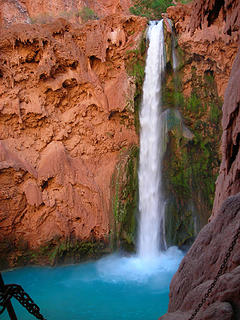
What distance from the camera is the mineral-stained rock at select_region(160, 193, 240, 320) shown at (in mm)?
2035

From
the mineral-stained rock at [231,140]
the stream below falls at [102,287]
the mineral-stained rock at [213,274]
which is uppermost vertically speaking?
the mineral-stained rock at [231,140]

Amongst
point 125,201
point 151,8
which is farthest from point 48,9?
point 125,201

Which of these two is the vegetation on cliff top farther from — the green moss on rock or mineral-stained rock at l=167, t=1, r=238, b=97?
the green moss on rock

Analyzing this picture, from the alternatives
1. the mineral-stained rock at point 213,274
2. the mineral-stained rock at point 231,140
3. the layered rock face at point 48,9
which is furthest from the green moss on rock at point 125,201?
the layered rock face at point 48,9

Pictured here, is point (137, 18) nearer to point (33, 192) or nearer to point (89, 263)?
point (33, 192)

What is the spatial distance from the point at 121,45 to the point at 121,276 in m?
8.34

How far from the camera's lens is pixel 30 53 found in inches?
417

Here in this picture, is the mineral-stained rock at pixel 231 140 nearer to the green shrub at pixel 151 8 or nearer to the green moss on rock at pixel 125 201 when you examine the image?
the green moss on rock at pixel 125 201

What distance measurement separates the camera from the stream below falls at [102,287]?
7.35 meters

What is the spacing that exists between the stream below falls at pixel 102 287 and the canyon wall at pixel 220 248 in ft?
15.4

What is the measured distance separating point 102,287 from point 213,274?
6.71 meters

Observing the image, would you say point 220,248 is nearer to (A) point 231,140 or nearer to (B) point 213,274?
(B) point 213,274

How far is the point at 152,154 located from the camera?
36.7 ft

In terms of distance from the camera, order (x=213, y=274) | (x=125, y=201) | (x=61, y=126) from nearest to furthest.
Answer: (x=213, y=274)
(x=125, y=201)
(x=61, y=126)
